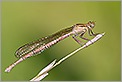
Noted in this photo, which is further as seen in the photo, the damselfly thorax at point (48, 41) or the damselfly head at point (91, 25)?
the damselfly head at point (91, 25)

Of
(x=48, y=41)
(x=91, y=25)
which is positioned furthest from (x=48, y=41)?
(x=91, y=25)

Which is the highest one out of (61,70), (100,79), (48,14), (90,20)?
(48,14)

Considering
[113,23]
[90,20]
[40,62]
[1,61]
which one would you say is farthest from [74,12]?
[1,61]

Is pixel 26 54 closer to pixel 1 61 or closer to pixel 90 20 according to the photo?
pixel 1 61

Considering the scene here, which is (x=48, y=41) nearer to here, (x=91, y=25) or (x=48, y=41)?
(x=48, y=41)
